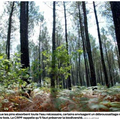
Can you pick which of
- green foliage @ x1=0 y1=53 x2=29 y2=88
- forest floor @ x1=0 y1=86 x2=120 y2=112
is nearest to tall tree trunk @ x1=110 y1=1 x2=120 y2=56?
forest floor @ x1=0 y1=86 x2=120 y2=112

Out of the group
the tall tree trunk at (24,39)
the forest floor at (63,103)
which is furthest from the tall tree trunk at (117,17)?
the tall tree trunk at (24,39)

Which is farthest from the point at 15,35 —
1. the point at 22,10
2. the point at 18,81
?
the point at 18,81

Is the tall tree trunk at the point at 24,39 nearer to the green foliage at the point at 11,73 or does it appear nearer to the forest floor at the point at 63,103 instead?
the green foliage at the point at 11,73

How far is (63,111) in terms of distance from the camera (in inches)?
68.7

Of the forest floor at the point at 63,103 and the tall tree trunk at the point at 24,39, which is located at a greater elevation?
the tall tree trunk at the point at 24,39

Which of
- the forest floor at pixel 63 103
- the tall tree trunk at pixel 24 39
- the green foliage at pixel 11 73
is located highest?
the tall tree trunk at pixel 24 39

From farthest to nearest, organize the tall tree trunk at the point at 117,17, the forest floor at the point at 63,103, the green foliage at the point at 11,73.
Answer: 1. the tall tree trunk at the point at 117,17
2. the green foliage at the point at 11,73
3. the forest floor at the point at 63,103

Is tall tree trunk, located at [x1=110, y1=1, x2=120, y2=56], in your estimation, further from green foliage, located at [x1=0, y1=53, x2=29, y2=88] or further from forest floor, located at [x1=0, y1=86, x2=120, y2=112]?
green foliage, located at [x1=0, y1=53, x2=29, y2=88]

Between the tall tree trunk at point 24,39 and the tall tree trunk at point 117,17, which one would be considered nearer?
the tall tree trunk at point 117,17

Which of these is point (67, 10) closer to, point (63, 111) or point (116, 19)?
point (116, 19)

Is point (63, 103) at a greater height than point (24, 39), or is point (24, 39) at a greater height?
point (24, 39)

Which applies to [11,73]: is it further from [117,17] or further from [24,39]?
[117,17]

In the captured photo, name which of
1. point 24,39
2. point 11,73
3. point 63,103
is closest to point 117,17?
point 63,103

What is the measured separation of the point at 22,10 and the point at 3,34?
13.1m
